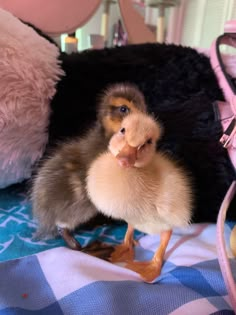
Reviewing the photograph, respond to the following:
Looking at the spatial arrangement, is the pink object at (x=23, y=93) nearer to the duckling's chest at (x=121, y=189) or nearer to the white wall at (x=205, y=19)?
the duckling's chest at (x=121, y=189)

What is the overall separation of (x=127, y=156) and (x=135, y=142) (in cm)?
2

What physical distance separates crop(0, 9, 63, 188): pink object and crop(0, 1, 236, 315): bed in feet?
0.38

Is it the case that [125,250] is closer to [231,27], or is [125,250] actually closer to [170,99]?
[170,99]

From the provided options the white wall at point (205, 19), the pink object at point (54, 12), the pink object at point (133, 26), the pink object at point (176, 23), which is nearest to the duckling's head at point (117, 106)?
the pink object at point (54, 12)

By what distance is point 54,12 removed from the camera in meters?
0.91

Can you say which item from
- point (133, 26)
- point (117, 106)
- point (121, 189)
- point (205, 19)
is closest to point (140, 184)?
point (121, 189)

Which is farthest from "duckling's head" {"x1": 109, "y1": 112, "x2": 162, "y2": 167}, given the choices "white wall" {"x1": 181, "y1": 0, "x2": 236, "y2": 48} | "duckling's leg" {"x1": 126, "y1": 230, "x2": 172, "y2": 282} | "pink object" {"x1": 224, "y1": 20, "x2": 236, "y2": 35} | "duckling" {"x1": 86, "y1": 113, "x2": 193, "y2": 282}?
"white wall" {"x1": 181, "y1": 0, "x2": 236, "y2": 48}

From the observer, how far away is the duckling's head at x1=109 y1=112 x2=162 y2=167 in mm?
439

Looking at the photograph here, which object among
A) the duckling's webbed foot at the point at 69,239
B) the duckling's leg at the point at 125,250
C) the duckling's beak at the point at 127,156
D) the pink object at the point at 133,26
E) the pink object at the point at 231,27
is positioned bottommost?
the duckling's leg at the point at 125,250

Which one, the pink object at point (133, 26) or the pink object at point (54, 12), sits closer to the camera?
the pink object at point (54, 12)

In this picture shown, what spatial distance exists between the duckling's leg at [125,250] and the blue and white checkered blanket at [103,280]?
0.05 ft

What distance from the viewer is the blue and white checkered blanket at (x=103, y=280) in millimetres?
424

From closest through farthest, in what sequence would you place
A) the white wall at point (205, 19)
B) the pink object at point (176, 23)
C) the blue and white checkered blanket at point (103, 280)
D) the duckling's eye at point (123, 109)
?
the blue and white checkered blanket at point (103, 280)
the duckling's eye at point (123, 109)
the white wall at point (205, 19)
the pink object at point (176, 23)

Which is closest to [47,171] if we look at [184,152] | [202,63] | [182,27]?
[184,152]
